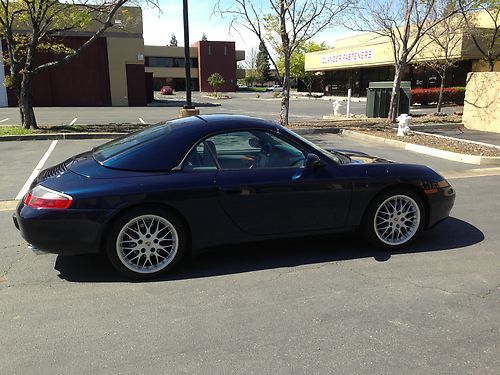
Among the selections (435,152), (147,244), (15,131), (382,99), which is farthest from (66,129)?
(382,99)

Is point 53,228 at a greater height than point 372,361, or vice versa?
point 53,228

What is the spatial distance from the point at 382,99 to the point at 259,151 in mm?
16144

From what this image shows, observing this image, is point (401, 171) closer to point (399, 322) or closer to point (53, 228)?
point (399, 322)

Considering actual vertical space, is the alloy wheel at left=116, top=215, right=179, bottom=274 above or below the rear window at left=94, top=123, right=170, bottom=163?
below

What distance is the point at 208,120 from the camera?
4297mm

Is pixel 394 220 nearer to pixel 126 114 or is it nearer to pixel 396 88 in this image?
pixel 396 88

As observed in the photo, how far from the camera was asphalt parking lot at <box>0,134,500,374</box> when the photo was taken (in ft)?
8.96

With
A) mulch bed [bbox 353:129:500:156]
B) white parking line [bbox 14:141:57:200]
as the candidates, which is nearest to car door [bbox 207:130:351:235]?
white parking line [bbox 14:141:57:200]

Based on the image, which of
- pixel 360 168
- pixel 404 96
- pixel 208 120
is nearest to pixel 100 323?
pixel 208 120

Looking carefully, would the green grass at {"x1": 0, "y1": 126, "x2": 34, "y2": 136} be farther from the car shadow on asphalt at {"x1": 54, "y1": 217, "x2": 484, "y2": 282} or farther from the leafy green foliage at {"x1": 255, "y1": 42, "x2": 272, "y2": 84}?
the leafy green foliage at {"x1": 255, "y1": 42, "x2": 272, "y2": 84}

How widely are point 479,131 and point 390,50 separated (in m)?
24.2

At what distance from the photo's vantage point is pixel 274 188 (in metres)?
4.04

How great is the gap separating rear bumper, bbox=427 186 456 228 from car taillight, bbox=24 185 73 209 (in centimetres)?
341

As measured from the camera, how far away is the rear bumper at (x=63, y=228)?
3.56 metres
